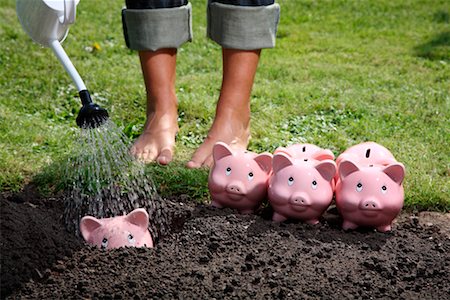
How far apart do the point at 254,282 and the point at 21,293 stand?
757 mm

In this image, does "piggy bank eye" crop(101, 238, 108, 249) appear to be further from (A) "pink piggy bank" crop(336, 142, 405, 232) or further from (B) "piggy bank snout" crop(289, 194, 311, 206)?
(A) "pink piggy bank" crop(336, 142, 405, 232)

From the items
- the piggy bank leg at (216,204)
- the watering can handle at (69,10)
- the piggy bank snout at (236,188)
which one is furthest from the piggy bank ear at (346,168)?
the watering can handle at (69,10)

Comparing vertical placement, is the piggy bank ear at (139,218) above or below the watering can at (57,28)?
below

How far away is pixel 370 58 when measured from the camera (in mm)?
6012

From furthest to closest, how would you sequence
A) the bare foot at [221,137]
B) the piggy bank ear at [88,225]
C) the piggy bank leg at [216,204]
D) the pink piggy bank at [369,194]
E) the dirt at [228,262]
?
1. the bare foot at [221,137]
2. the piggy bank leg at [216,204]
3. the pink piggy bank at [369,194]
4. the piggy bank ear at [88,225]
5. the dirt at [228,262]

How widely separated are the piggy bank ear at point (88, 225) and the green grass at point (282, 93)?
0.63 m

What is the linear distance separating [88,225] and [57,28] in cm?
→ 73

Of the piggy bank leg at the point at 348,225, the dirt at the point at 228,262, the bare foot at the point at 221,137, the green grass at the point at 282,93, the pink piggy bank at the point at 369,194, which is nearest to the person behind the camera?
the dirt at the point at 228,262

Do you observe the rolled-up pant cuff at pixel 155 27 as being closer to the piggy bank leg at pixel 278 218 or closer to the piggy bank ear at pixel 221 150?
the piggy bank ear at pixel 221 150

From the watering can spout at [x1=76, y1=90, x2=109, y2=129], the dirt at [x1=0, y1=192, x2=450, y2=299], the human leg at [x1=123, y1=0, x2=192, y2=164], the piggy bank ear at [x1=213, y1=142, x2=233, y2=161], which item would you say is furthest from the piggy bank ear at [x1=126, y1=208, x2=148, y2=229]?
the human leg at [x1=123, y1=0, x2=192, y2=164]

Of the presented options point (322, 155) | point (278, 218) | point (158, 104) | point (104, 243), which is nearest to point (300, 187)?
point (278, 218)

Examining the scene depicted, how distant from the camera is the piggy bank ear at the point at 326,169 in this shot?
3.11m

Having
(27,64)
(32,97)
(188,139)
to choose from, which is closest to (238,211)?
(188,139)

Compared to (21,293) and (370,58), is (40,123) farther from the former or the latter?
(370,58)
